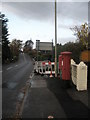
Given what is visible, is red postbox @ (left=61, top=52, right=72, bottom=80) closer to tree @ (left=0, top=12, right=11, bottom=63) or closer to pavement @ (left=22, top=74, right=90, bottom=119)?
pavement @ (left=22, top=74, right=90, bottom=119)

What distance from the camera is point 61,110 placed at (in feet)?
20.5

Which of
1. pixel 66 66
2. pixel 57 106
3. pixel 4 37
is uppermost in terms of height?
pixel 4 37

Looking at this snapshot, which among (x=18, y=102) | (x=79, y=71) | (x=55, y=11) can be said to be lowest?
(x=18, y=102)

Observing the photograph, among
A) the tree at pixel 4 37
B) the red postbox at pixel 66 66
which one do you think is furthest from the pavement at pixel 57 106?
the tree at pixel 4 37

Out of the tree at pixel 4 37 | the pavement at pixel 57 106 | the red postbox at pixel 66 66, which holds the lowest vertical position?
the pavement at pixel 57 106

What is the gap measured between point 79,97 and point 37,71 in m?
10.6

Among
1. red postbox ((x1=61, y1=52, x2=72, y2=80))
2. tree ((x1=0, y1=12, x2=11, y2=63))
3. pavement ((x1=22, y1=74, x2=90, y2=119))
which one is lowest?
pavement ((x1=22, y1=74, x2=90, y2=119))

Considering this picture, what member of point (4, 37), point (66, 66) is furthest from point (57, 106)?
point (4, 37)

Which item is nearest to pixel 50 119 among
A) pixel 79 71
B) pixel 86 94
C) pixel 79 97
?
pixel 79 97

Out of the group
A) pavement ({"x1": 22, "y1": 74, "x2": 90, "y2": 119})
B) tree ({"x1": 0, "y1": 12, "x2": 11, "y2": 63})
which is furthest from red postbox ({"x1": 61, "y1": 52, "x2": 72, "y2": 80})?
tree ({"x1": 0, "y1": 12, "x2": 11, "y2": 63})

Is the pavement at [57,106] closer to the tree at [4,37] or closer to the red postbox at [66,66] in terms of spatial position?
the red postbox at [66,66]

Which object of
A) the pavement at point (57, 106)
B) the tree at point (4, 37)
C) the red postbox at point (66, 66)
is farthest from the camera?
the tree at point (4, 37)

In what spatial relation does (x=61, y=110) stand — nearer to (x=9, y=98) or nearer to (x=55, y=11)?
(x=9, y=98)

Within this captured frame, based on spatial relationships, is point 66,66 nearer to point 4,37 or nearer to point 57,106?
point 57,106
